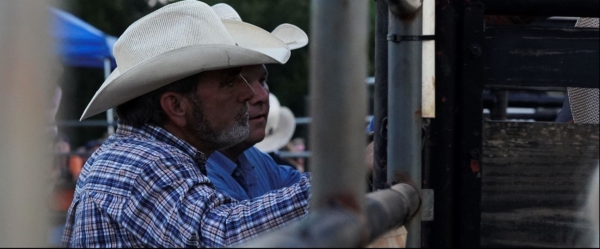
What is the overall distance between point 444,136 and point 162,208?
28.6 inches

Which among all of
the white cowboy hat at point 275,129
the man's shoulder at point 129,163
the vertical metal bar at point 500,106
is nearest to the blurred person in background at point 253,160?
the man's shoulder at point 129,163

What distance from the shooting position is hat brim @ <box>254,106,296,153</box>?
7.72 m

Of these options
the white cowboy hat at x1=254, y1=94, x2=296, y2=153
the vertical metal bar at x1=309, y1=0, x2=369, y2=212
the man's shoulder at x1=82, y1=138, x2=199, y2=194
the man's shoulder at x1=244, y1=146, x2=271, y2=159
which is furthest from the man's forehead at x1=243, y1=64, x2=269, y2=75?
the white cowboy hat at x1=254, y1=94, x2=296, y2=153

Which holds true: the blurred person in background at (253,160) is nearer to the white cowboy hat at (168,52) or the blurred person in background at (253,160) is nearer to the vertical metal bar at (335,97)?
the white cowboy hat at (168,52)

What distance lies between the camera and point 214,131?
8.61 feet

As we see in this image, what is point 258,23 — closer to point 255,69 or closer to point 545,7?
point 255,69

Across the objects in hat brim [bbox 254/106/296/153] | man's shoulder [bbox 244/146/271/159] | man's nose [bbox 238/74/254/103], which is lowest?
hat brim [bbox 254/106/296/153]

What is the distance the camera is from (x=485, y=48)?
1.75m

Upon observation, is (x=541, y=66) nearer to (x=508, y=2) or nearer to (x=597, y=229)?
(x=508, y=2)

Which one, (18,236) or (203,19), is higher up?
(203,19)

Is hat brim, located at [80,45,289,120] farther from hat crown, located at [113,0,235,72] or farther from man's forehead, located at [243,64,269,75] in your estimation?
man's forehead, located at [243,64,269,75]

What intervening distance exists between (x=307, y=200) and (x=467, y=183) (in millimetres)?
479

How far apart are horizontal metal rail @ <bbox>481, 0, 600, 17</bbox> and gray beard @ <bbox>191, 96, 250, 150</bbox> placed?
1.05 m

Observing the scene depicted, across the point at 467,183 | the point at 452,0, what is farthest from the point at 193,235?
the point at 452,0
